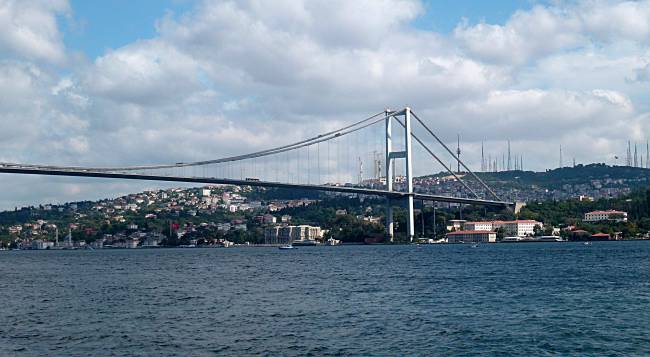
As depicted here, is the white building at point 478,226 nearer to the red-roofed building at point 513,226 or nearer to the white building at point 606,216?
the red-roofed building at point 513,226

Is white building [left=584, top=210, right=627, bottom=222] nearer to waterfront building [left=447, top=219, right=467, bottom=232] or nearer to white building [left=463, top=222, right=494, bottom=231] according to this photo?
white building [left=463, top=222, right=494, bottom=231]

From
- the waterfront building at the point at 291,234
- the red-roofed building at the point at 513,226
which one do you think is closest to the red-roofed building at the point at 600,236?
the red-roofed building at the point at 513,226

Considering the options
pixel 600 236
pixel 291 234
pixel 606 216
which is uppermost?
pixel 606 216

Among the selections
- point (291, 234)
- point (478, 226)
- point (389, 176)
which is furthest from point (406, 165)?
point (291, 234)

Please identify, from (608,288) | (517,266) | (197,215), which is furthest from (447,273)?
(197,215)

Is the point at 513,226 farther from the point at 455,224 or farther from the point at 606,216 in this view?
the point at 606,216

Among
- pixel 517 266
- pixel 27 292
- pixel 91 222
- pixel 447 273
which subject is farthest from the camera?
pixel 91 222

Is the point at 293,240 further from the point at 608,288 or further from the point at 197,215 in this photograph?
the point at 608,288
